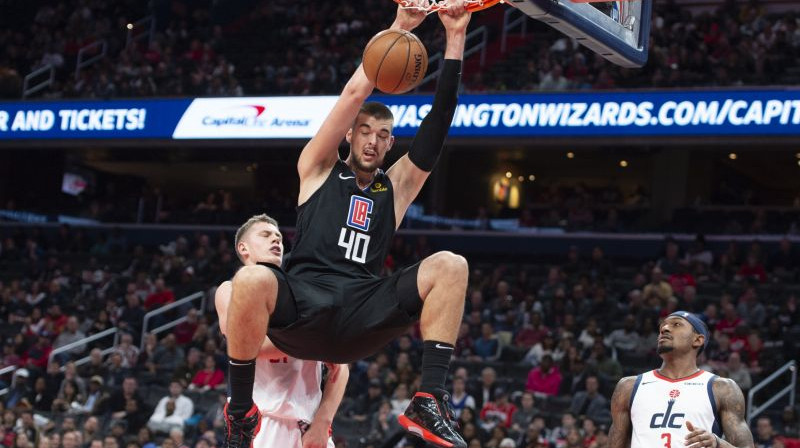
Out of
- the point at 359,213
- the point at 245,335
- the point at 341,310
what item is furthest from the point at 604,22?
the point at 245,335

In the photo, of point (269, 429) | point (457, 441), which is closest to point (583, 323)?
point (269, 429)

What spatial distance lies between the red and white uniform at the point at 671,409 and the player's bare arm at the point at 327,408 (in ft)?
5.72

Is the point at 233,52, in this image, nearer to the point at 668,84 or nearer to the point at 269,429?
the point at 668,84

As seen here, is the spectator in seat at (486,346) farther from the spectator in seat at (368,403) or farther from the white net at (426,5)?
the white net at (426,5)

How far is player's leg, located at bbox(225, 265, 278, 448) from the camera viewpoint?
504cm

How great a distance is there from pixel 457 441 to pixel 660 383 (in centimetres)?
237

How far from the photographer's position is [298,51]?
23562 millimetres

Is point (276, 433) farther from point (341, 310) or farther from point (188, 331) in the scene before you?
point (188, 331)

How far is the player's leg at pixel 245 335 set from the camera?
16.5 feet

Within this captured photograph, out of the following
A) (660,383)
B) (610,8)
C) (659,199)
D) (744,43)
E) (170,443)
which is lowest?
(170,443)

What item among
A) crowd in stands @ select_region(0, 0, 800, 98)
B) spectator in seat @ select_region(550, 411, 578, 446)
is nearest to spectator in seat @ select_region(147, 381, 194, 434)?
spectator in seat @ select_region(550, 411, 578, 446)

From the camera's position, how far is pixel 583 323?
15.8m

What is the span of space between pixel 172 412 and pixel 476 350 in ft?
12.8

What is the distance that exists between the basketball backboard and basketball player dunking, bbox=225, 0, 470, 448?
3.66ft
